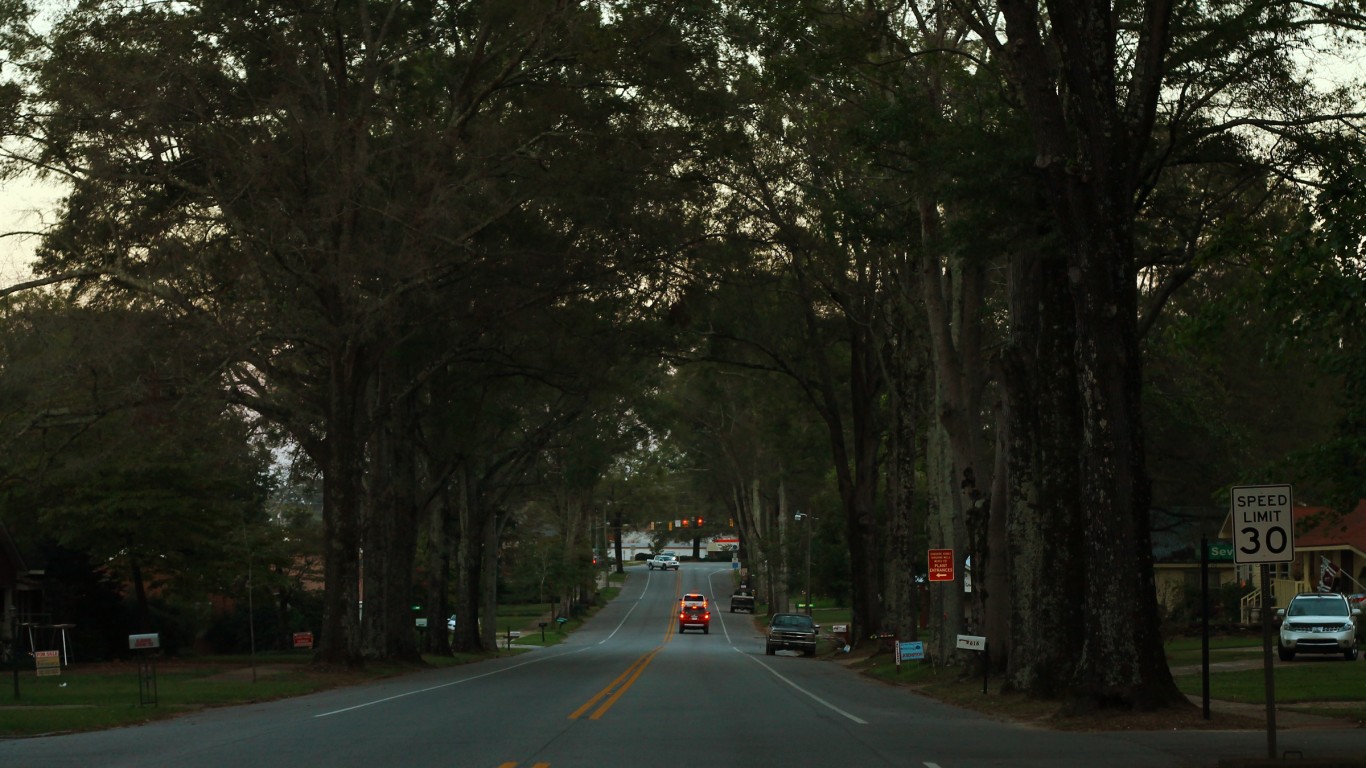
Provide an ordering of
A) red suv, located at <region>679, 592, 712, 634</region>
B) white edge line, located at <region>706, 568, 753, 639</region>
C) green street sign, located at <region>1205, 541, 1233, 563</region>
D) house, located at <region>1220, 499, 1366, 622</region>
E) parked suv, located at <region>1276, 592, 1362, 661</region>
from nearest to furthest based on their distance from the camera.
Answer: parked suv, located at <region>1276, 592, 1362, 661</region>, green street sign, located at <region>1205, 541, 1233, 563</region>, house, located at <region>1220, 499, 1366, 622</region>, white edge line, located at <region>706, 568, 753, 639</region>, red suv, located at <region>679, 592, 712, 634</region>

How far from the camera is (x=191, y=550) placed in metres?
43.6

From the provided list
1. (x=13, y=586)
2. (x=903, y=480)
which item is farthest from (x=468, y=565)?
(x=903, y=480)

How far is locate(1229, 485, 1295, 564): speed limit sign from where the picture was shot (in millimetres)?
14078

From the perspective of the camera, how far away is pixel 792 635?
5216 centimetres

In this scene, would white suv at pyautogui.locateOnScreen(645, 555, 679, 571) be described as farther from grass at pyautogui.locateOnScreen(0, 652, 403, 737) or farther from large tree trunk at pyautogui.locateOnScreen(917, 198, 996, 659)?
large tree trunk at pyautogui.locateOnScreen(917, 198, 996, 659)

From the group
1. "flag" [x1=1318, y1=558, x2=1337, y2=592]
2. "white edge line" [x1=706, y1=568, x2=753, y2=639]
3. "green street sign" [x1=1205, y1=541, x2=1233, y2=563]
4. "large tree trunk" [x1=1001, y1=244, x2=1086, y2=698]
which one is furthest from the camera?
"white edge line" [x1=706, y1=568, x2=753, y2=639]

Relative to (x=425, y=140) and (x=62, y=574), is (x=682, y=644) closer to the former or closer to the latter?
(x=62, y=574)

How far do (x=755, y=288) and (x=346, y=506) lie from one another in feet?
41.9

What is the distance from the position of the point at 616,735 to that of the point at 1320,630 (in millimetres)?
24141

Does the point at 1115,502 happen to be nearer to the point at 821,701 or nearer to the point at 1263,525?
the point at 1263,525

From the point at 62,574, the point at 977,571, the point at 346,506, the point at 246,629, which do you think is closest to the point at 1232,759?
the point at 977,571

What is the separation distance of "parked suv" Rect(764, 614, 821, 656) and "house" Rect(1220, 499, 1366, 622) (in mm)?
14753

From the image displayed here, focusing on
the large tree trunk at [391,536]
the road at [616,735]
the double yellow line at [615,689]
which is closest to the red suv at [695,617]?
the double yellow line at [615,689]

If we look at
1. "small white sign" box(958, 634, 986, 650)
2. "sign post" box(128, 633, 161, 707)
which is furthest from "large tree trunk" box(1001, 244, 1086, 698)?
"sign post" box(128, 633, 161, 707)
